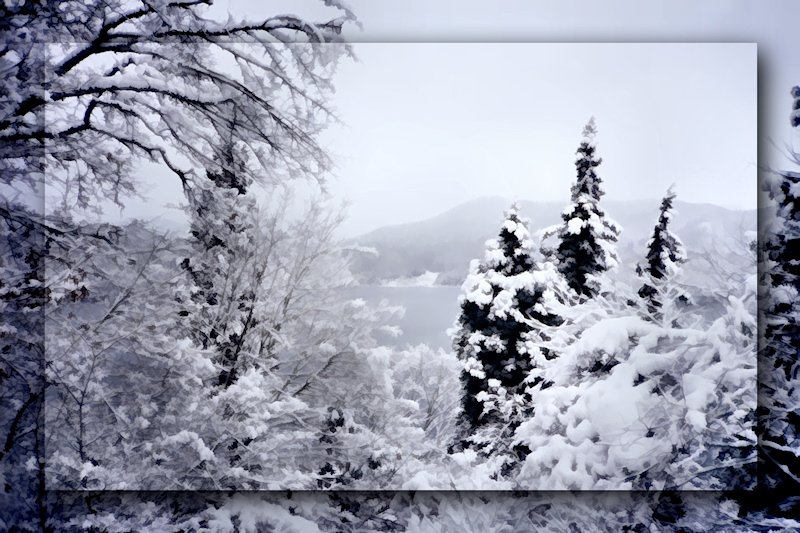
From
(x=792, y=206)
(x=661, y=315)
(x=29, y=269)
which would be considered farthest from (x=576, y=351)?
(x=29, y=269)

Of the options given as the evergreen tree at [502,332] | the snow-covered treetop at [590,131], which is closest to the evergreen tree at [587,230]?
the snow-covered treetop at [590,131]

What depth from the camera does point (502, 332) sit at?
Result: 12.2 ft

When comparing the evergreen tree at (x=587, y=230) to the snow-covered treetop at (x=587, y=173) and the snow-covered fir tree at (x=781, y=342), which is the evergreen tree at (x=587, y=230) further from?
the snow-covered fir tree at (x=781, y=342)

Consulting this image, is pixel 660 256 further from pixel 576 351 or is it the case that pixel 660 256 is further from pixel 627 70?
pixel 627 70

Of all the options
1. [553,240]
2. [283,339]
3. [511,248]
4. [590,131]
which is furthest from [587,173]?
[283,339]

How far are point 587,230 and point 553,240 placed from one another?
0.73ft

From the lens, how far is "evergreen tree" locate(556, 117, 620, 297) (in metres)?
3.65

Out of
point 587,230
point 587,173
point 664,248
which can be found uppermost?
point 587,173

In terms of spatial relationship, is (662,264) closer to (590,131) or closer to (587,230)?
(587,230)

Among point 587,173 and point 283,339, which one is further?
point 283,339

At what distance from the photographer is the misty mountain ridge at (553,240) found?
364 cm

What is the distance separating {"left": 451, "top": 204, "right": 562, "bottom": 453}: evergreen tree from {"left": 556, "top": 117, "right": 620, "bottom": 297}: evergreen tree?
7.2 inches

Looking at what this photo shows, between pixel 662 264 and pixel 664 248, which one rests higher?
pixel 664 248

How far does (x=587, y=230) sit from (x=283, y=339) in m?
2.09
